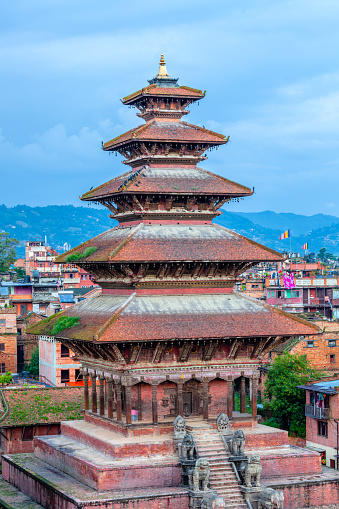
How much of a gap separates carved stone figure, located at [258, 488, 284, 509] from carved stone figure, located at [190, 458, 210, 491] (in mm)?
1904

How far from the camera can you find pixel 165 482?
31.2 m

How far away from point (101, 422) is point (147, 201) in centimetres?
864

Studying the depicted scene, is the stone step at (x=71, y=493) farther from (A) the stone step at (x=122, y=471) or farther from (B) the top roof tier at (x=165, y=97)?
(B) the top roof tier at (x=165, y=97)

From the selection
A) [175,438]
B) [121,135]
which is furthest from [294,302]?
[175,438]

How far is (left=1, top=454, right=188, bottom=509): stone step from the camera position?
29531 mm

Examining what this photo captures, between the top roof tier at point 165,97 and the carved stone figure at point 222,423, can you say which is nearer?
the carved stone figure at point 222,423

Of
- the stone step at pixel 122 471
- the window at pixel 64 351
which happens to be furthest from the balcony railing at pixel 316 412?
the window at pixel 64 351

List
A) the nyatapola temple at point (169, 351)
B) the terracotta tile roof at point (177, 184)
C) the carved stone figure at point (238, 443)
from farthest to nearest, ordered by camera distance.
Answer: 1. the terracotta tile roof at point (177, 184)
2. the carved stone figure at point (238, 443)
3. the nyatapola temple at point (169, 351)

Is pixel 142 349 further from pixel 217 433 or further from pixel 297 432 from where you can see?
pixel 297 432

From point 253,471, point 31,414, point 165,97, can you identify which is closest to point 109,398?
point 253,471

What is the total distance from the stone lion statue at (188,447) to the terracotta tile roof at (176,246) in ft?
21.2

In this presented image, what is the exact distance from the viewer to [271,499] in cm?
3016

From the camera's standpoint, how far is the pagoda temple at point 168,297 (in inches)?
1299

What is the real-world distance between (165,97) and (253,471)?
51.3 ft
